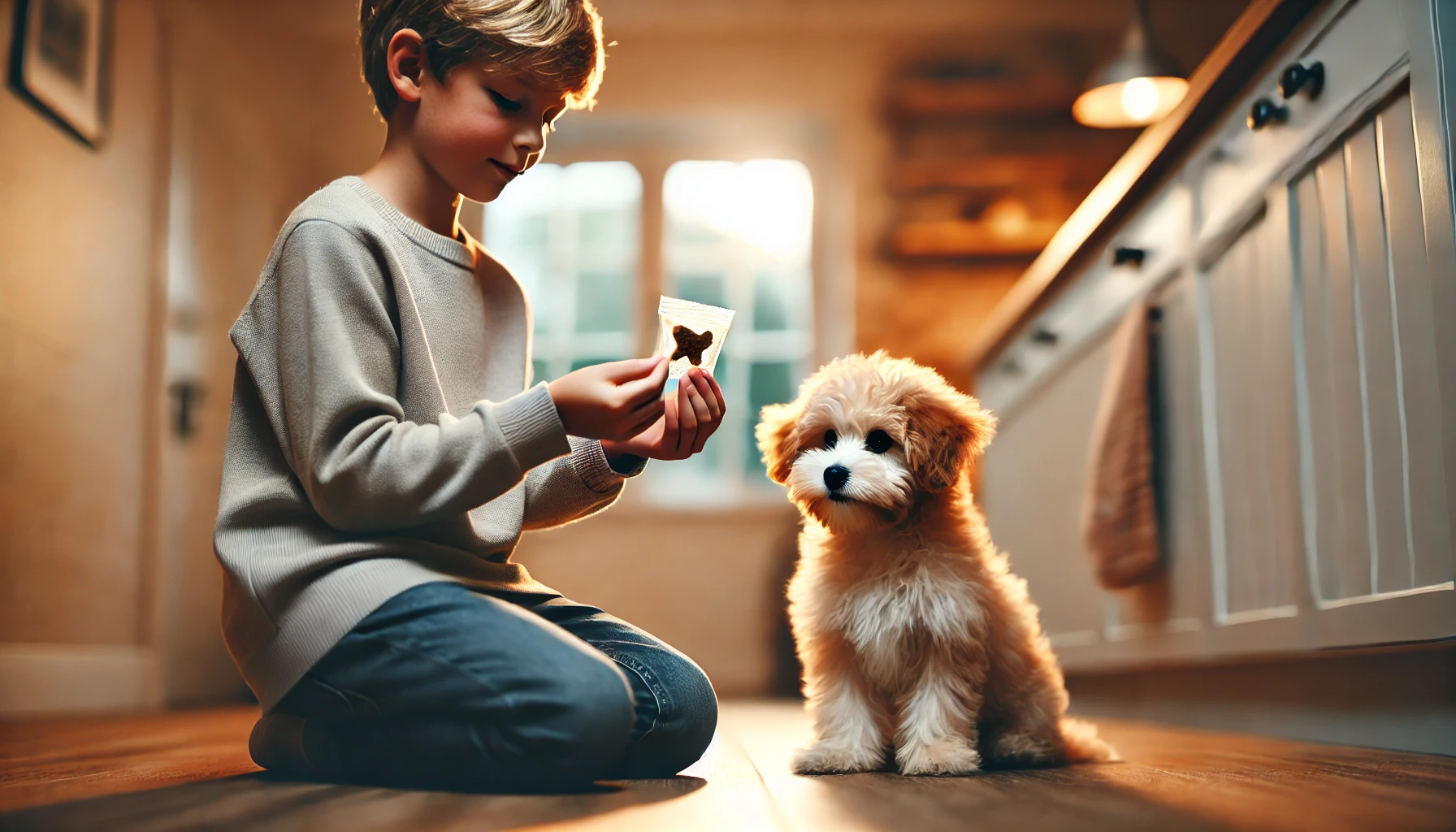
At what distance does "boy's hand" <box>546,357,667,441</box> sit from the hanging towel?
131cm

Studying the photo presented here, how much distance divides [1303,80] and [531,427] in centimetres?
120

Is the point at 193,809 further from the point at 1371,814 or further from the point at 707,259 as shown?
the point at 707,259

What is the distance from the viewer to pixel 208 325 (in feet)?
12.4

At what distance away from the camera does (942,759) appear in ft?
4.01

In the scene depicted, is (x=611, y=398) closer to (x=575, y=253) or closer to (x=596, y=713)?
(x=596, y=713)

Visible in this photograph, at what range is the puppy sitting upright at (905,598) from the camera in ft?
4.13

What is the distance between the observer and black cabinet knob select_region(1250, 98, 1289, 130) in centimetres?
168

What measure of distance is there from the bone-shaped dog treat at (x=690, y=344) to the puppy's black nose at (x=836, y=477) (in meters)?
0.19

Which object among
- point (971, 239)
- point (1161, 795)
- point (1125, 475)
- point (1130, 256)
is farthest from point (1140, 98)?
point (1161, 795)

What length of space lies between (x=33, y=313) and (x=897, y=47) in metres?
3.54

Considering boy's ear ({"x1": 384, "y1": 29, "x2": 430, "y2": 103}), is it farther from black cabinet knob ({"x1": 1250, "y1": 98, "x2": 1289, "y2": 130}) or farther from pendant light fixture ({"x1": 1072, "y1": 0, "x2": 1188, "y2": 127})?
pendant light fixture ({"x1": 1072, "y1": 0, "x2": 1188, "y2": 127})

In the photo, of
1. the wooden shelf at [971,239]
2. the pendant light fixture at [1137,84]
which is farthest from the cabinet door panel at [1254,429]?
the wooden shelf at [971,239]

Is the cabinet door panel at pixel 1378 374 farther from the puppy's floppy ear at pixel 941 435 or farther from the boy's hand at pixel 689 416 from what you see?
the boy's hand at pixel 689 416

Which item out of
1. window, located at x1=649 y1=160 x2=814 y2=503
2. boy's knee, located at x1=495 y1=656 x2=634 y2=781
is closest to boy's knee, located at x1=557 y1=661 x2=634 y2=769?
boy's knee, located at x1=495 y1=656 x2=634 y2=781
